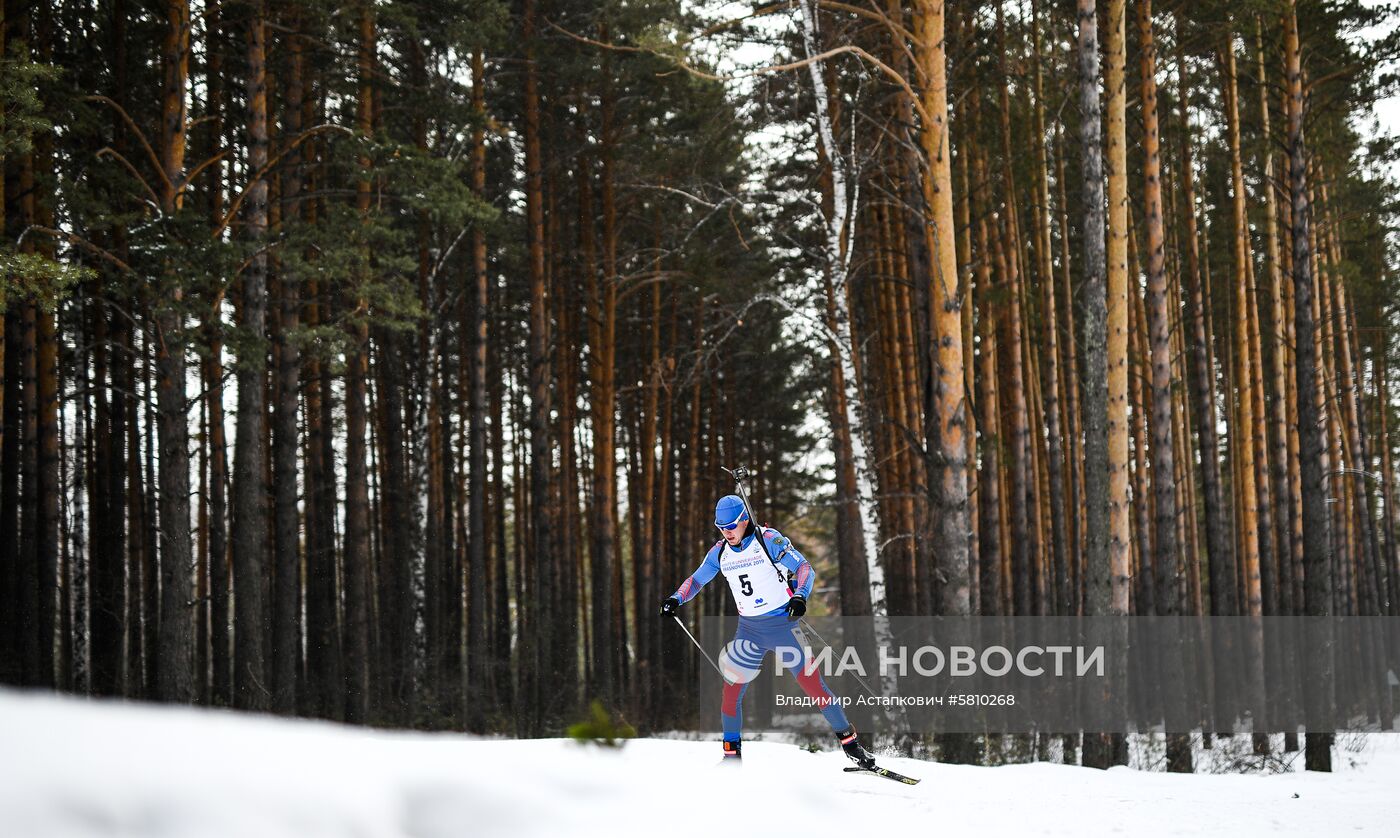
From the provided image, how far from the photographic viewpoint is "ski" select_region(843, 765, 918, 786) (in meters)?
7.26

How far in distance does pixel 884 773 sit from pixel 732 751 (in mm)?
1118

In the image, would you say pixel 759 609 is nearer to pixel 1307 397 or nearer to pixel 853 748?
pixel 853 748

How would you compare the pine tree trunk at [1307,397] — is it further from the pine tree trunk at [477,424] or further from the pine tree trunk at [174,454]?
the pine tree trunk at [174,454]

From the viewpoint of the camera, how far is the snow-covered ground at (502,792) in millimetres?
2697

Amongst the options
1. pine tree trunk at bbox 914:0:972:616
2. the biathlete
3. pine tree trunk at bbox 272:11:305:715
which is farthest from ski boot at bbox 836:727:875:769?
pine tree trunk at bbox 272:11:305:715

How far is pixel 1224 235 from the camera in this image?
72.2 feet

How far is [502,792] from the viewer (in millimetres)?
3959

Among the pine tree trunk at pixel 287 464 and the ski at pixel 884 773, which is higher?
the pine tree trunk at pixel 287 464

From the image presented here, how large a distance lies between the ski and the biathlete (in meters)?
0.05

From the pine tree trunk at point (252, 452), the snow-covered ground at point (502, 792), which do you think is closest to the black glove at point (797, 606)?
the snow-covered ground at point (502, 792)

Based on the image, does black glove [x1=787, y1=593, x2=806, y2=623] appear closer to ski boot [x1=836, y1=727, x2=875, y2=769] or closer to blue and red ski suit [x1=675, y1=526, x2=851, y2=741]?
blue and red ski suit [x1=675, y1=526, x2=851, y2=741]

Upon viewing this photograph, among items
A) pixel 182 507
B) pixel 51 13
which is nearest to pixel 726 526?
pixel 182 507

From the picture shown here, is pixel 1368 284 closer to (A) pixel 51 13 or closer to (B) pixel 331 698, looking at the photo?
(B) pixel 331 698

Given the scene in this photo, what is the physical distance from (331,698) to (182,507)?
5.70 m
